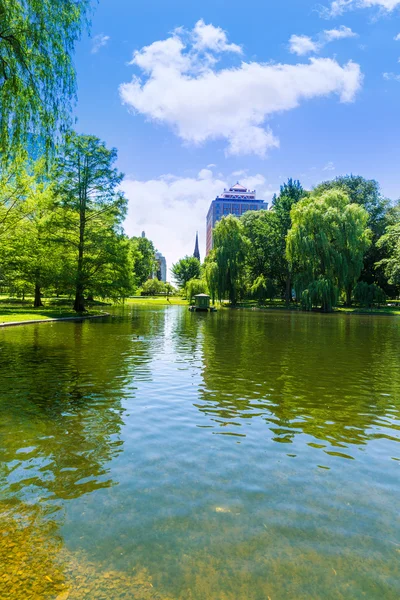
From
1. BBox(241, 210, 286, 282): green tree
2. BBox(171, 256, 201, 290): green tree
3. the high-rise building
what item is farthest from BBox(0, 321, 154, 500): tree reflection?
the high-rise building

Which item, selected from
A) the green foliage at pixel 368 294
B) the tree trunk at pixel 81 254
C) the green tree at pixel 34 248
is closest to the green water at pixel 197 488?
the tree trunk at pixel 81 254

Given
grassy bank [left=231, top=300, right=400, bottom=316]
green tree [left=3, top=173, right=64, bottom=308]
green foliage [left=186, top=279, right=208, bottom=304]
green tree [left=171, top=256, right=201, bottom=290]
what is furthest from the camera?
green tree [left=171, top=256, right=201, bottom=290]

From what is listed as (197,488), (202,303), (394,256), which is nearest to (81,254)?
(202,303)

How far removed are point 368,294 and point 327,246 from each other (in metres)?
12.6

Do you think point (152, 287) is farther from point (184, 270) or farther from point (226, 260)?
point (226, 260)

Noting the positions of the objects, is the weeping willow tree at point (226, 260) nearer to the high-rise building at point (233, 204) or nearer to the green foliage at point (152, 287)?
the green foliage at point (152, 287)

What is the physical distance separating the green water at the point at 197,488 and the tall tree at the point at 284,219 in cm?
5067

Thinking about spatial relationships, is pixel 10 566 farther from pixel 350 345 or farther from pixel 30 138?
pixel 350 345

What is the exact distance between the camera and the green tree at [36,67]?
1135 cm

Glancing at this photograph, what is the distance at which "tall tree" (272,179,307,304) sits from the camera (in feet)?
195

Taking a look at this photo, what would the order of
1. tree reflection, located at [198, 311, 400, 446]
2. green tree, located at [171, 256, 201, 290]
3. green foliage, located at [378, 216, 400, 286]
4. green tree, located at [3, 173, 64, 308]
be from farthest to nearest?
green tree, located at [171, 256, 201, 290], green foliage, located at [378, 216, 400, 286], green tree, located at [3, 173, 64, 308], tree reflection, located at [198, 311, 400, 446]

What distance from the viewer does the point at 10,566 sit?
9.69ft

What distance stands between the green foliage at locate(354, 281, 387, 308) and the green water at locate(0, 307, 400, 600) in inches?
1821

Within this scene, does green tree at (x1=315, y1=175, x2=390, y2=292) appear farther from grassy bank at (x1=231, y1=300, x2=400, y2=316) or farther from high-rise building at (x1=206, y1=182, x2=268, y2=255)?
high-rise building at (x1=206, y1=182, x2=268, y2=255)
